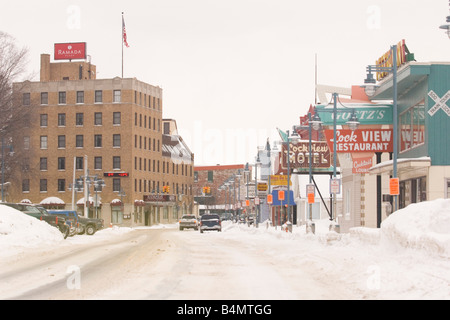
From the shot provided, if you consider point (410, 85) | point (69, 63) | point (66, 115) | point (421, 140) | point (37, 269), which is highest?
point (69, 63)

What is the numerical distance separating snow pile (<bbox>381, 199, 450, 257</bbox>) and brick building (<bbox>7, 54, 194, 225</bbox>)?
85986mm

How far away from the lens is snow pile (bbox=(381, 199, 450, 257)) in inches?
636

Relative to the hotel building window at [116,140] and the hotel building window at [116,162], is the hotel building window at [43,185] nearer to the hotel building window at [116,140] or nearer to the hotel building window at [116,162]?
the hotel building window at [116,162]

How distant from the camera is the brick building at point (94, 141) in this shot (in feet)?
353

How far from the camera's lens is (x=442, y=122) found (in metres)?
32.0

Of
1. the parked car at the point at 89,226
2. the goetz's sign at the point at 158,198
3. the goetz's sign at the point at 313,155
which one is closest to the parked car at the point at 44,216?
the parked car at the point at 89,226

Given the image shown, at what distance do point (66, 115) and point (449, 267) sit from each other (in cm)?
10001

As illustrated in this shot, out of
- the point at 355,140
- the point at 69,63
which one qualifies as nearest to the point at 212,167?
the point at 69,63

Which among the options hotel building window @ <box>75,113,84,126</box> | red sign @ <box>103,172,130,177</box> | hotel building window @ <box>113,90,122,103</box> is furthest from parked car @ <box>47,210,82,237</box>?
hotel building window @ <box>75,113,84,126</box>

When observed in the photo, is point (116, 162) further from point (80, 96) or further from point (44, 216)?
point (44, 216)

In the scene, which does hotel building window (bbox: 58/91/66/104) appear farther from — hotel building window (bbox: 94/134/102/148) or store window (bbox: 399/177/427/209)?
store window (bbox: 399/177/427/209)

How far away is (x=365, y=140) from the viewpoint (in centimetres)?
3822

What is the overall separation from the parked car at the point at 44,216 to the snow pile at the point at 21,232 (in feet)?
15.4
